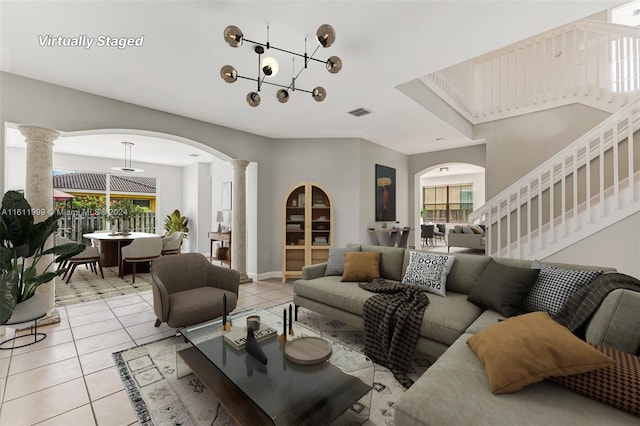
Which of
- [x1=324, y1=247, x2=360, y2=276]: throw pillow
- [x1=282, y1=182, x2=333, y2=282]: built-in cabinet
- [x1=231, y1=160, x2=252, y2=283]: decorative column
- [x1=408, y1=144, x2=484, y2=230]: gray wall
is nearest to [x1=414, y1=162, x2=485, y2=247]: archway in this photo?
[x1=408, y1=144, x2=484, y2=230]: gray wall

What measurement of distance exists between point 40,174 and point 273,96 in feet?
9.07

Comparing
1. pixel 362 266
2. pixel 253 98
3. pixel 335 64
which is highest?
pixel 335 64

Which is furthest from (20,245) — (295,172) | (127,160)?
(127,160)

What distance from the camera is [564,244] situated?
3.43 meters

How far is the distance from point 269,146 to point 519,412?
5137 millimetres

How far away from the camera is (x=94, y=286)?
15.2 ft

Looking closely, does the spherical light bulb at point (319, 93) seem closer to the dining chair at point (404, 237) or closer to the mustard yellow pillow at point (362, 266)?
the mustard yellow pillow at point (362, 266)

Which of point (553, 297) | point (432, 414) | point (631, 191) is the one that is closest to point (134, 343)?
point (432, 414)

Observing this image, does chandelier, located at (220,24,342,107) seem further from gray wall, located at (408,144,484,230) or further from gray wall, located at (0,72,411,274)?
gray wall, located at (408,144,484,230)

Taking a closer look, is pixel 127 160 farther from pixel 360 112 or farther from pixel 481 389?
pixel 481 389

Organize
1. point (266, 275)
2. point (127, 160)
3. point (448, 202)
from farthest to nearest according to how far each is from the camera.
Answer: point (448, 202)
point (127, 160)
point (266, 275)

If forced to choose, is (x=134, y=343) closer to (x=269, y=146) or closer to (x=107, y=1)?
(x=107, y=1)

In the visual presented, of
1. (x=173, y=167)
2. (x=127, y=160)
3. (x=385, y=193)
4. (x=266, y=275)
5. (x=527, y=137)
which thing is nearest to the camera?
(x=527, y=137)

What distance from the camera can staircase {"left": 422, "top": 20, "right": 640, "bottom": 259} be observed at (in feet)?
10.8
